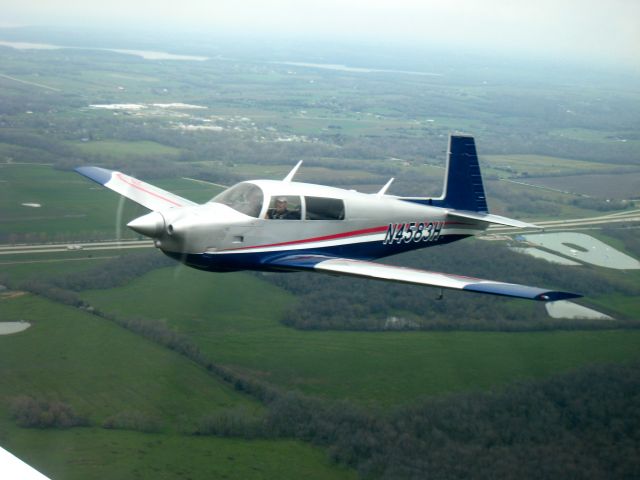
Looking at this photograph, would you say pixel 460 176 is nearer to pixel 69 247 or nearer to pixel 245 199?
pixel 245 199

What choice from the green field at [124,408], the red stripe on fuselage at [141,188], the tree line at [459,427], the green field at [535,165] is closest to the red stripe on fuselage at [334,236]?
the red stripe on fuselage at [141,188]

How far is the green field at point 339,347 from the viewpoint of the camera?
28.9 m

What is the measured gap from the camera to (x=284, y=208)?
49.2 ft

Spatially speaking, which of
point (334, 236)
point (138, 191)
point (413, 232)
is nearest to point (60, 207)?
point (138, 191)

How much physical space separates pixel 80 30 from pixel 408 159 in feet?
337

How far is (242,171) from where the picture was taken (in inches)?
1929

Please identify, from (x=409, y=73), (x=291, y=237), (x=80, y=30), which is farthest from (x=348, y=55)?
(x=291, y=237)

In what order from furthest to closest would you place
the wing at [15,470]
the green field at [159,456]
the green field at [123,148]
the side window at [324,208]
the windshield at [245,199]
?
the green field at [123,148] < the green field at [159,456] < the side window at [324,208] < the windshield at [245,199] < the wing at [15,470]

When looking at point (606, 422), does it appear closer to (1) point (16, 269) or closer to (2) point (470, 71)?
(1) point (16, 269)

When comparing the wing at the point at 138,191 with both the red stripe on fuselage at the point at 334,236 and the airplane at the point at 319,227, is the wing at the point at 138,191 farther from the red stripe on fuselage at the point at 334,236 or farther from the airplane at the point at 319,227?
the red stripe on fuselage at the point at 334,236

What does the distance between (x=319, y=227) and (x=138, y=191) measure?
5.91 meters

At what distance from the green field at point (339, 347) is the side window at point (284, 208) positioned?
580 inches

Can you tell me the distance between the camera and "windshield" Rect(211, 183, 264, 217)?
14656 millimetres

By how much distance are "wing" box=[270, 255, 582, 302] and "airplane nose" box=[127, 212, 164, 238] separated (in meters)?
2.66
